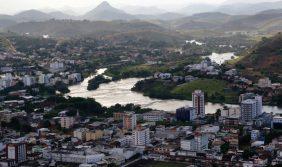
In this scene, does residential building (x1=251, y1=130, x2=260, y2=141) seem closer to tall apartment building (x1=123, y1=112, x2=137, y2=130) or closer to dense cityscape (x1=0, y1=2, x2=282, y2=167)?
dense cityscape (x1=0, y1=2, x2=282, y2=167)

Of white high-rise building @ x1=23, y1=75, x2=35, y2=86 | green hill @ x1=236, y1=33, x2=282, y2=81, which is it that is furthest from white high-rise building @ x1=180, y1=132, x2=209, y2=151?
white high-rise building @ x1=23, y1=75, x2=35, y2=86

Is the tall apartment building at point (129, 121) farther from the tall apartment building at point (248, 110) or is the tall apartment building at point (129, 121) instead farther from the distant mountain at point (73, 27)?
the distant mountain at point (73, 27)

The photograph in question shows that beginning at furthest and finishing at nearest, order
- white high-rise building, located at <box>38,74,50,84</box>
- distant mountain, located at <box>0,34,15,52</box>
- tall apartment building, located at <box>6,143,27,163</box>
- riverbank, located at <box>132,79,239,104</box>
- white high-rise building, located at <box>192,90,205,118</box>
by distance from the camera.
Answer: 1. distant mountain, located at <box>0,34,15,52</box>
2. white high-rise building, located at <box>38,74,50,84</box>
3. riverbank, located at <box>132,79,239,104</box>
4. white high-rise building, located at <box>192,90,205,118</box>
5. tall apartment building, located at <box>6,143,27,163</box>

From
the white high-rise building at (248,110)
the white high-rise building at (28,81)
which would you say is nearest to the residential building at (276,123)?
the white high-rise building at (248,110)

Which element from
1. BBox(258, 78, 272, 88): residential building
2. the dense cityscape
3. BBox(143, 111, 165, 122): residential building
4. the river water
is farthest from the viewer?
BBox(258, 78, 272, 88): residential building

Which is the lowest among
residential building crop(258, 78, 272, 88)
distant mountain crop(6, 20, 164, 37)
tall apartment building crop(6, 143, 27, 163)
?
tall apartment building crop(6, 143, 27, 163)
